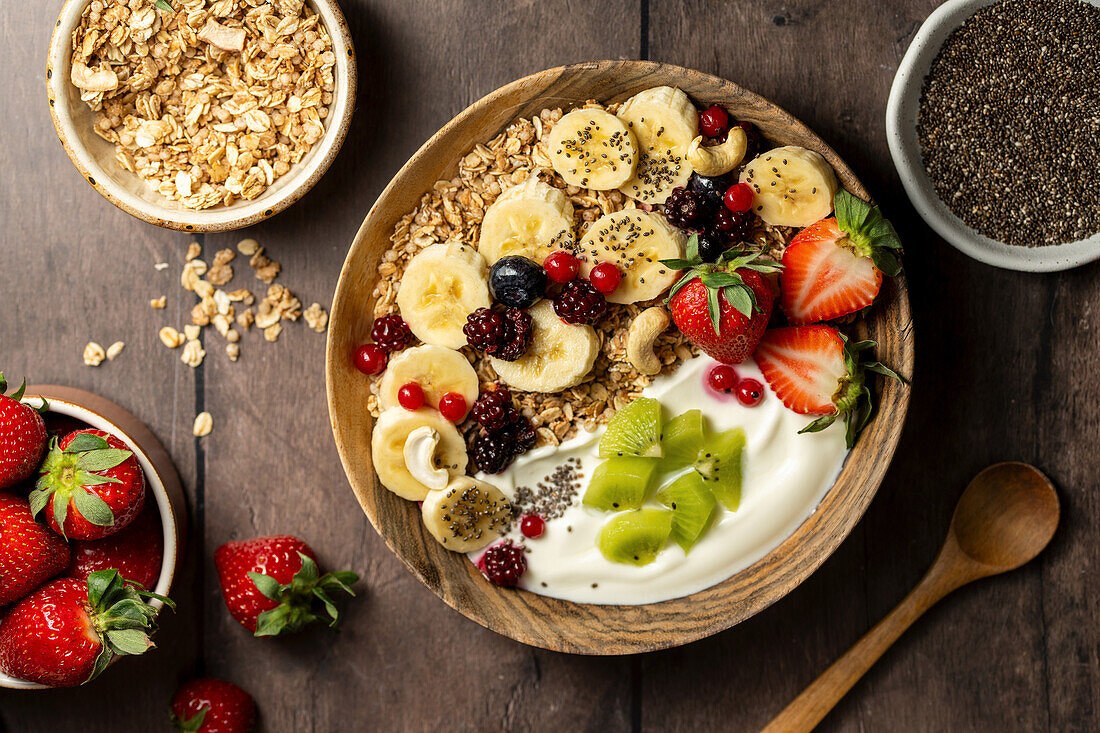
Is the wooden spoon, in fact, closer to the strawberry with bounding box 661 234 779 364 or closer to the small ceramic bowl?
the strawberry with bounding box 661 234 779 364

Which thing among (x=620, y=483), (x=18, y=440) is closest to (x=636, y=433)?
(x=620, y=483)

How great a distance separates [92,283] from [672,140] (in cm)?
104

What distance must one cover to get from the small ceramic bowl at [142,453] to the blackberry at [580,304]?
696 mm

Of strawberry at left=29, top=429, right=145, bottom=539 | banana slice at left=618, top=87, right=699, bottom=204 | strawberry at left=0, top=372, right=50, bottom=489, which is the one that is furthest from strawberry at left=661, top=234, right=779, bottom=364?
strawberry at left=0, top=372, right=50, bottom=489

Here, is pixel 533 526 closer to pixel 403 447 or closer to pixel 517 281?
pixel 403 447

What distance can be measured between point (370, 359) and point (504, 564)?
390 millimetres

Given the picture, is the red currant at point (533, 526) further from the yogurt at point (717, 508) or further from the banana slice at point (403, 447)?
the banana slice at point (403, 447)

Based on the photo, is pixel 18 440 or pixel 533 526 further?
pixel 533 526

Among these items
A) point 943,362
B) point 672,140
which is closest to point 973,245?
point 943,362

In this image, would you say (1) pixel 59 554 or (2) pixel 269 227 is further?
(2) pixel 269 227

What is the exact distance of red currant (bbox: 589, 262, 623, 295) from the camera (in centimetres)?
115

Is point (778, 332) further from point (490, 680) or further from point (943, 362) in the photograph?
point (490, 680)

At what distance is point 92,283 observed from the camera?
1.36 metres

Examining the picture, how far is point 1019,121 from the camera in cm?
127
